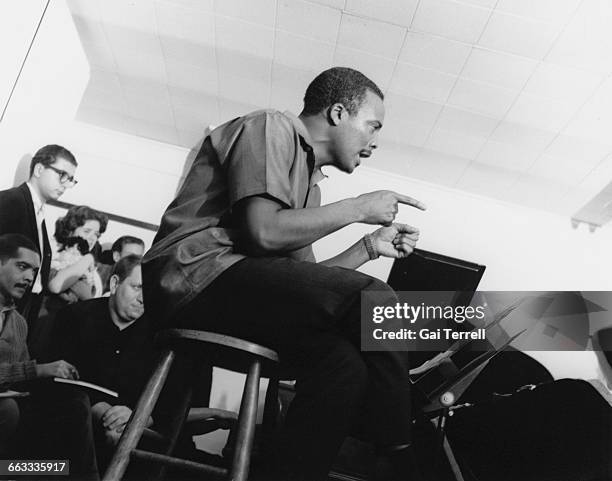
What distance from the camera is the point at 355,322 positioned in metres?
0.86

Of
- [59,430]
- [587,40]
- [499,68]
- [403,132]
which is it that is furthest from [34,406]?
[587,40]

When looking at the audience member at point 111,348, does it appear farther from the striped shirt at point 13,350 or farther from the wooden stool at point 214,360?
the wooden stool at point 214,360

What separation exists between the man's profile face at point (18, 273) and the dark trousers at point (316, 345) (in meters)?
2.12

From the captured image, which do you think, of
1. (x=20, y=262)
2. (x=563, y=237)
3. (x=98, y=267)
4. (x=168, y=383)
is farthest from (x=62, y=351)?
(x=563, y=237)

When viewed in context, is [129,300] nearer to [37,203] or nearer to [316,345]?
[37,203]

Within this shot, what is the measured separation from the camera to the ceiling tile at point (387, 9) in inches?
103

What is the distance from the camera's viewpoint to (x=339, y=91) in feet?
4.22

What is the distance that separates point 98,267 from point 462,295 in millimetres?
2426

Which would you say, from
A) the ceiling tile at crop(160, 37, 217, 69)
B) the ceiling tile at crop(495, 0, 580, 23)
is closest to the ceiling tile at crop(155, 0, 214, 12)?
the ceiling tile at crop(160, 37, 217, 69)

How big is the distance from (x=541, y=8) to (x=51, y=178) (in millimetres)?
3156

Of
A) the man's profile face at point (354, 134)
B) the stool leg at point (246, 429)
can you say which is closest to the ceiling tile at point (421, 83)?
the man's profile face at point (354, 134)

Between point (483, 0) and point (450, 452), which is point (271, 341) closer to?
point (450, 452)

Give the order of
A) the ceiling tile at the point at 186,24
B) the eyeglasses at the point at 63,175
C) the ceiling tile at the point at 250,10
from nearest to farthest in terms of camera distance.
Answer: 1. the ceiling tile at the point at 250,10
2. the ceiling tile at the point at 186,24
3. the eyeglasses at the point at 63,175

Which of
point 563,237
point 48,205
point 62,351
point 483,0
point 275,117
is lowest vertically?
point 62,351
